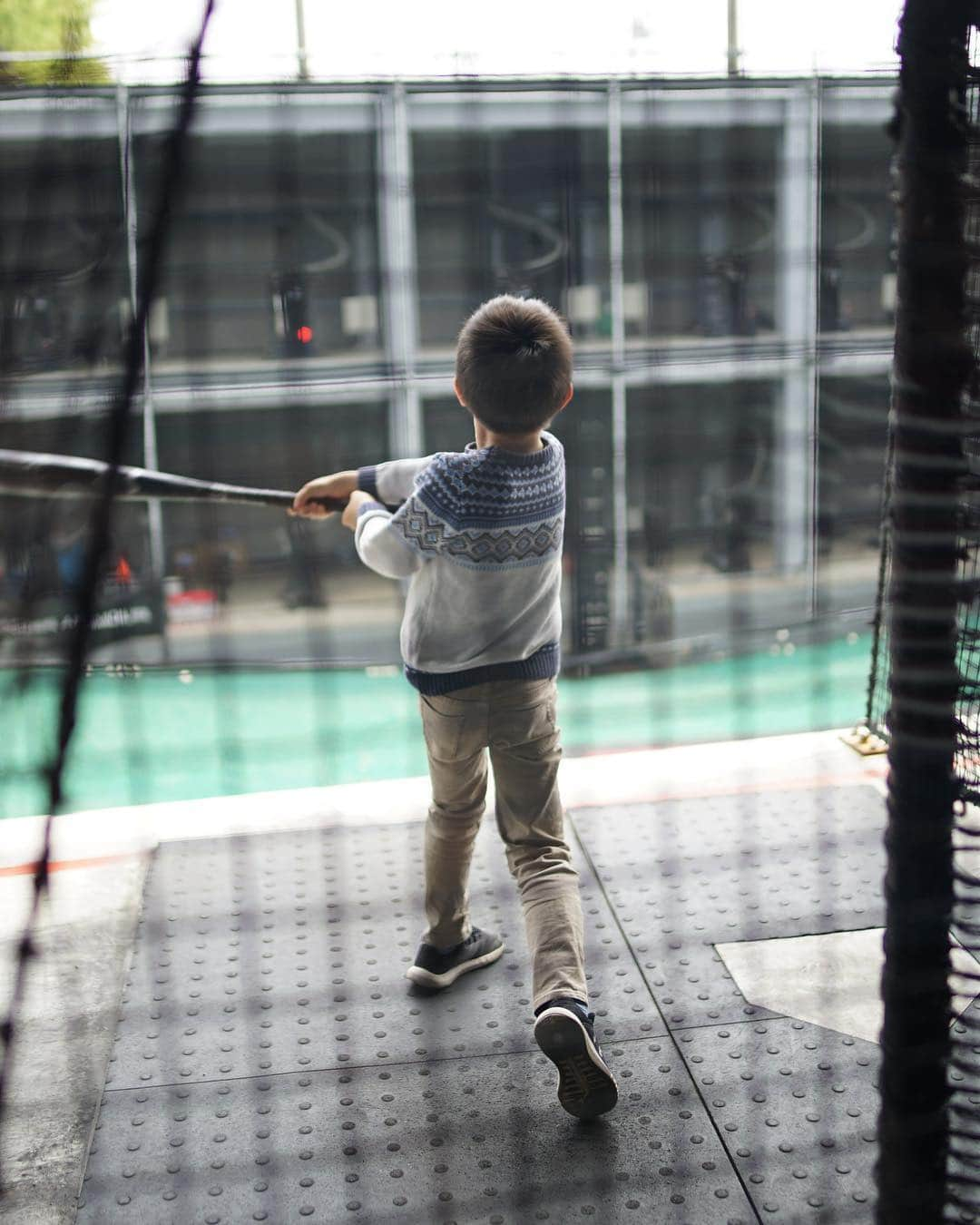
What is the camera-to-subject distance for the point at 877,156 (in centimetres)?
700

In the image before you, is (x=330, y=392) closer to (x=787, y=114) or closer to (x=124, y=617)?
(x=124, y=617)

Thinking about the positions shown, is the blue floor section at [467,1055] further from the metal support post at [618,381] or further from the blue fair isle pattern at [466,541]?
the metal support post at [618,381]

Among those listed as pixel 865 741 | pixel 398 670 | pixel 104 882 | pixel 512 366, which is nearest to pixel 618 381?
pixel 398 670

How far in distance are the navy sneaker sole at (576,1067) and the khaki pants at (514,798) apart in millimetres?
99

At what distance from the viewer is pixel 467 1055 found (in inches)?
57.4

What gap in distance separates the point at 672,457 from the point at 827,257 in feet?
4.63

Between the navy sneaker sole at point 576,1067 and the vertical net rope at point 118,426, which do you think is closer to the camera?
the vertical net rope at point 118,426

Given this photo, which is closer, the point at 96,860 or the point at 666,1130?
the point at 666,1130

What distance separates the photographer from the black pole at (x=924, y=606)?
0.63 meters

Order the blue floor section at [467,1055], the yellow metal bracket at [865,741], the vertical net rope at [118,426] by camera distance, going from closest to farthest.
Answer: the vertical net rope at [118,426]
the blue floor section at [467,1055]
the yellow metal bracket at [865,741]

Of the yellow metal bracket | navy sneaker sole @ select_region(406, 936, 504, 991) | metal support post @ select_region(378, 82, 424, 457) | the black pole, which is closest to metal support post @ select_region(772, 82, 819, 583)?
metal support post @ select_region(378, 82, 424, 457)

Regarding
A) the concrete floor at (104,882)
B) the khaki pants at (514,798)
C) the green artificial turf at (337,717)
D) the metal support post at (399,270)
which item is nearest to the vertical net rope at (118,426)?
the concrete floor at (104,882)

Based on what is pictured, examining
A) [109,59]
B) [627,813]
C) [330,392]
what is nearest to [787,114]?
[330,392]

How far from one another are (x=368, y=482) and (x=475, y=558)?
0.72 ft
